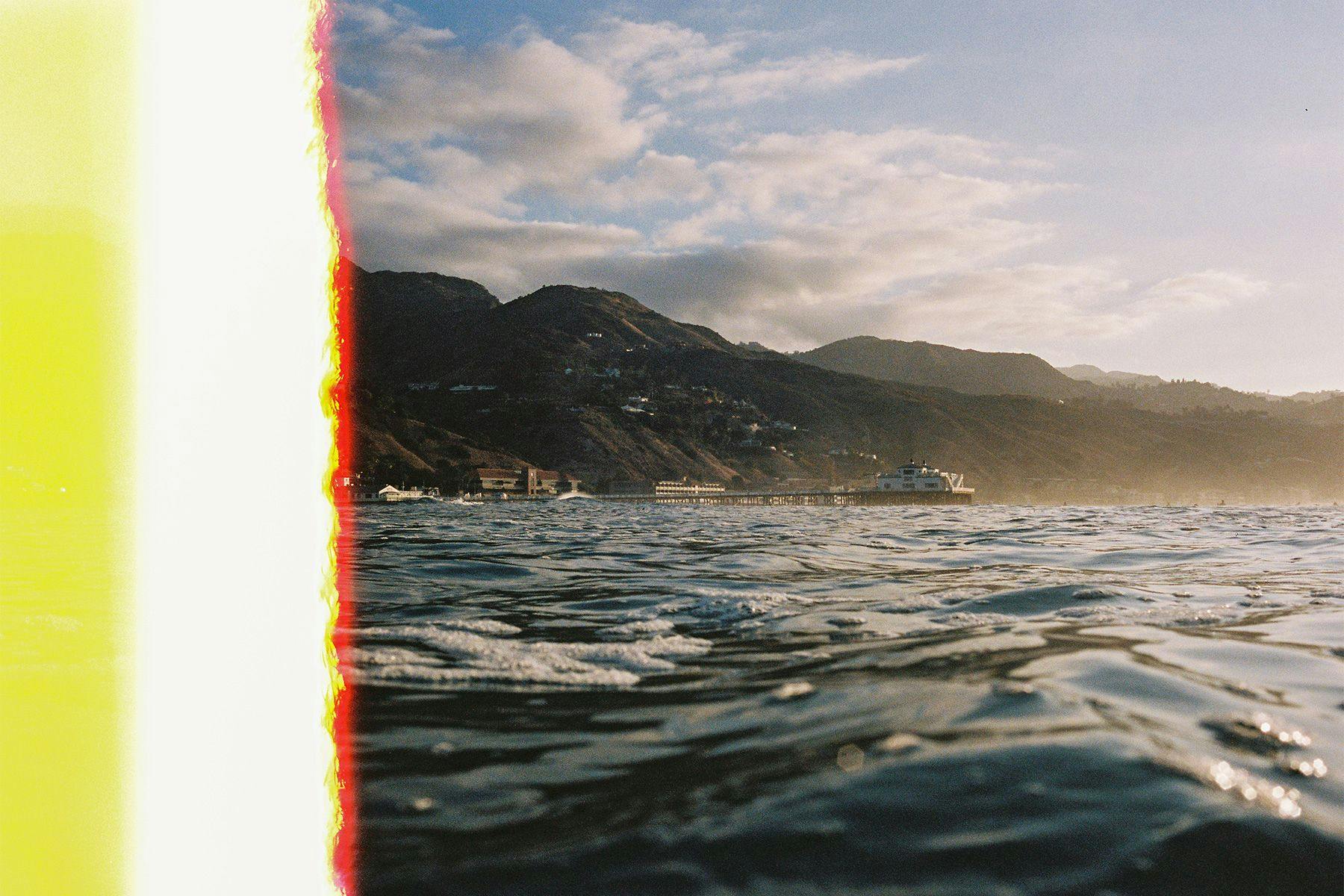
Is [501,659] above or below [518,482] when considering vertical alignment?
above

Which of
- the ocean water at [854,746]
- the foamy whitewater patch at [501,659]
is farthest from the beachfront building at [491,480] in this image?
the foamy whitewater patch at [501,659]

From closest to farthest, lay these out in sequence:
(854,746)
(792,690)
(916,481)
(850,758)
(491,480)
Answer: (850,758) → (854,746) → (792,690) → (491,480) → (916,481)

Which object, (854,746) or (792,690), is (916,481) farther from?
(854,746)

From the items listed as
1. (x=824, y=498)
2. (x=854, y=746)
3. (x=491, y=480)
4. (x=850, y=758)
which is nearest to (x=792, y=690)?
(x=854, y=746)

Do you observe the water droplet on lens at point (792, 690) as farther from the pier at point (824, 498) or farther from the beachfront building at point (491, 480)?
the pier at point (824, 498)

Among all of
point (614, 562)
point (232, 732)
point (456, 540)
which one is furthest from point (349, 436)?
point (232, 732)

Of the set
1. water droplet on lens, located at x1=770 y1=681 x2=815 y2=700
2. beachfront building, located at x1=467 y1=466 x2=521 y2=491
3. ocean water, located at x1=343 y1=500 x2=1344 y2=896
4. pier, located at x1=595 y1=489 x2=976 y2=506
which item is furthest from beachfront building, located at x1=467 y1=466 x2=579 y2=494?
water droplet on lens, located at x1=770 y1=681 x2=815 y2=700

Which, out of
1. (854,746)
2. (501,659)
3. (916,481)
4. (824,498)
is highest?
(854,746)
